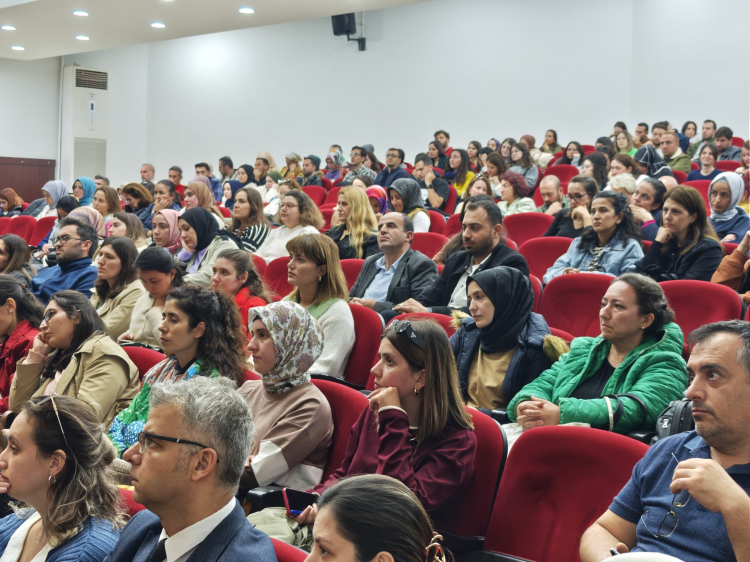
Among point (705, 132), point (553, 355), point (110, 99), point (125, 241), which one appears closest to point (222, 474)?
point (553, 355)

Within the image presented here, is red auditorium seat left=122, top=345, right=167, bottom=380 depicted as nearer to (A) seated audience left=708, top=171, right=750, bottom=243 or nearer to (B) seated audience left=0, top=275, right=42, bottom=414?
(B) seated audience left=0, top=275, right=42, bottom=414

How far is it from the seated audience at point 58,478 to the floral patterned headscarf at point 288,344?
2.18 ft

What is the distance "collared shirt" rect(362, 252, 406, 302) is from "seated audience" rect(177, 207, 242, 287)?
1.12 metres

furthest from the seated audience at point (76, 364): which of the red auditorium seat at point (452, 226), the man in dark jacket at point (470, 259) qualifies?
the red auditorium seat at point (452, 226)

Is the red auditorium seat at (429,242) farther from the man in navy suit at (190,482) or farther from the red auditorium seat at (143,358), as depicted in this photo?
the man in navy suit at (190,482)

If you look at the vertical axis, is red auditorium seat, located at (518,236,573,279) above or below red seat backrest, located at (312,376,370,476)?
above

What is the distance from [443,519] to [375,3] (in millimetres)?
→ 7738

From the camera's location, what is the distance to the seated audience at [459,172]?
28.9ft

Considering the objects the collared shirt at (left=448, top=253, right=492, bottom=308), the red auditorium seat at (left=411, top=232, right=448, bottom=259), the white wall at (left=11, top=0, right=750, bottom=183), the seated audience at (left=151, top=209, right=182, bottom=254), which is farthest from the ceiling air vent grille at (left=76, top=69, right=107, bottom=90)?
the collared shirt at (left=448, top=253, right=492, bottom=308)

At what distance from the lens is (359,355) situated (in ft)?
10.7

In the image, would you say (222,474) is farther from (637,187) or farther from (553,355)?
(637,187)

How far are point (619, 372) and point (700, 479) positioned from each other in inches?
41.8

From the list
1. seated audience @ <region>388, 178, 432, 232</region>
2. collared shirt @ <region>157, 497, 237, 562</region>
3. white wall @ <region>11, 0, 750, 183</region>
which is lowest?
collared shirt @ <region>157, 497, 237, 562</region>

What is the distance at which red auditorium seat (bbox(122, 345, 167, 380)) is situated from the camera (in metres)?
2.97
